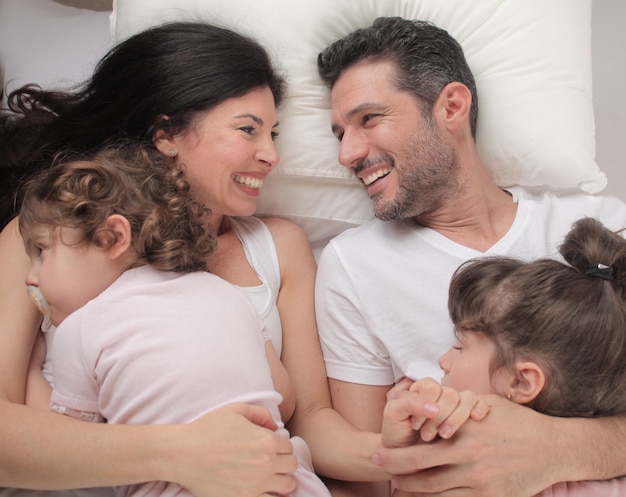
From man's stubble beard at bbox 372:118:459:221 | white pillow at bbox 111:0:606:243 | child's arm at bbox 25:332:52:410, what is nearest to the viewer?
child's arm at bbox 25:332:52:410

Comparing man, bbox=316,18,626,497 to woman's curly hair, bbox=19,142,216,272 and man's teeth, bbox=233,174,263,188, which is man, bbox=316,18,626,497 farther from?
woman's curly hair, bbox=19,142,216,272

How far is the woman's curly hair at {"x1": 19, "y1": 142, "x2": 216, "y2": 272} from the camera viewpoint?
4.10 ft

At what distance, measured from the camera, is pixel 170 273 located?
1.32 metres

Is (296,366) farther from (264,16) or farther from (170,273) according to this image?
(264,16)

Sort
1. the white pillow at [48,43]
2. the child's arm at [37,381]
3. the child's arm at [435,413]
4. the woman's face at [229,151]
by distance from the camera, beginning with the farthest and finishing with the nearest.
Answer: the white pillow at [48,43] → the woman's face at [229,151] → the child's arm at [37,381] → the child's arm at [435,413]

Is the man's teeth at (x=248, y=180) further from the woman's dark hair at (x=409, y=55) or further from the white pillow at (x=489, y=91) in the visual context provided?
the woman's dark hair at (x=409, y=55)

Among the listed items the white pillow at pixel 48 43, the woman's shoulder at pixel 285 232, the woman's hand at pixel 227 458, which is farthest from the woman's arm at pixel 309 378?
the white pillow at pixel 48 43

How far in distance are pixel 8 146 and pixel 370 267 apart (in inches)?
37.0

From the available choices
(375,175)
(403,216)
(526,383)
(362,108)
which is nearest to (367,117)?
(362,108)

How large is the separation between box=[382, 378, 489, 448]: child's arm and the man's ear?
729mm

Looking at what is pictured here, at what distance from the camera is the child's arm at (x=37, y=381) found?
133cm

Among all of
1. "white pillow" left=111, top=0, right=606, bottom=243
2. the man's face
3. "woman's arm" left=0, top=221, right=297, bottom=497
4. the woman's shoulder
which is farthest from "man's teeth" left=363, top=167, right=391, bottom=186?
"woman's arm" left=0, top=221, right=297, bottom=497

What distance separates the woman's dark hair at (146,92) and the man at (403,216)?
0.84 ft

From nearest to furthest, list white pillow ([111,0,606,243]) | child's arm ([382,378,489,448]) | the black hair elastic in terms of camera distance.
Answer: child's arm ([382,378,489,448]) < the black hair elastic < white pillow ([111,0,606,243])
